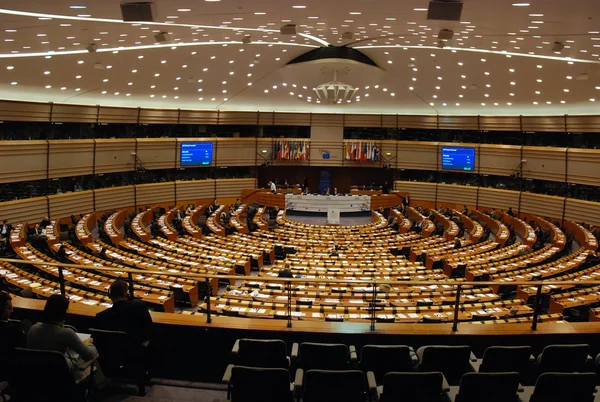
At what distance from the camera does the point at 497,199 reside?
97.3ft

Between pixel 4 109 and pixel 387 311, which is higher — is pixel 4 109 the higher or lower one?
the higher one

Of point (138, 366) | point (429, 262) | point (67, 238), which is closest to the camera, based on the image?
point (138, 366)

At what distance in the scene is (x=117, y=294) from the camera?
15.0 feet

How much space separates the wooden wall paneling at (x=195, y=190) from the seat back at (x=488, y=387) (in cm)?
2844

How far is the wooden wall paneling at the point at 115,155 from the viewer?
26891 mm

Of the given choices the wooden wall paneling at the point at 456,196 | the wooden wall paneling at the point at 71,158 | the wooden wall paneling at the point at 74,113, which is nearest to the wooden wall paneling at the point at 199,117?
the wooden wall paneling at the point at 74,113

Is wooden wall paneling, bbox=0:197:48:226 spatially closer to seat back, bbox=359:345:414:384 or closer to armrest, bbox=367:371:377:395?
seat back, bbox=359:345:414:384

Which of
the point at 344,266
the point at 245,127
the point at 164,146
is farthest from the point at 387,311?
the point at 245,127

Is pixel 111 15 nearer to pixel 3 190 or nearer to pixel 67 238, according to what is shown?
pixel 67 238

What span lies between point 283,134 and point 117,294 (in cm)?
3043

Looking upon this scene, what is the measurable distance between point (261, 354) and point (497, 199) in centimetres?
2823

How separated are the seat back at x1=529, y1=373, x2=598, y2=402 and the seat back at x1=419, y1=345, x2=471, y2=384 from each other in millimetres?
723

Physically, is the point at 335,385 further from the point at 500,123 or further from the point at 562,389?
the point at 500,123

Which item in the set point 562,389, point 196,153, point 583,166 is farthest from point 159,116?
point 562,389
